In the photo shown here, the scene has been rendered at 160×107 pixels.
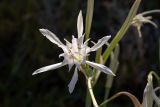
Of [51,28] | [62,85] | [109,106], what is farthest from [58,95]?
[51,28]

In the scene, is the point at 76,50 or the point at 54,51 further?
the point at 54,51

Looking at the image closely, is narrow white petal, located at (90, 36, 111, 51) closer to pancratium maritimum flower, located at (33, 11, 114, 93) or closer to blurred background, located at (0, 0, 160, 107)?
pancratium maritimum flower, located at (33, 11, 114, 93)

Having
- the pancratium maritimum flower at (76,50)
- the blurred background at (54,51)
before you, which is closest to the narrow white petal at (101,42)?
the pancratium maritimum flower at (76,50)

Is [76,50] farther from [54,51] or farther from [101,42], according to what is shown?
[54,51]

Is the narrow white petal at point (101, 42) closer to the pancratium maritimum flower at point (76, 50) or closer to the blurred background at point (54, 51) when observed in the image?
the pancratium maritimum flower at point (76, 50)

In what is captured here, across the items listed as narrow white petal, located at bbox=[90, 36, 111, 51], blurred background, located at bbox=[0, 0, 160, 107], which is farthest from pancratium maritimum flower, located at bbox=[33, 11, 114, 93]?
blurred background, located at bbox=[0, 0, 160, 107]

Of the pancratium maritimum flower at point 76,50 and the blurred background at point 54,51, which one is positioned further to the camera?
the blurred background at point 54,51

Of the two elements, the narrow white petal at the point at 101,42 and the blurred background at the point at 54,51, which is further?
the blurred background at the point at 54,51

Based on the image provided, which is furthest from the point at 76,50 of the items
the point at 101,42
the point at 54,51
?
the point at 54,51
